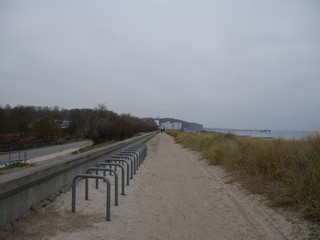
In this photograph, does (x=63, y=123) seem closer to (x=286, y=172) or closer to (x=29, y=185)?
(x=286, y=172)

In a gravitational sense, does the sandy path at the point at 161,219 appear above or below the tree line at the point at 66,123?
below

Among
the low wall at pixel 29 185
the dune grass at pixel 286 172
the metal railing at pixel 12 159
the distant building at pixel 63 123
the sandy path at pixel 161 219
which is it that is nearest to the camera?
the low wall at pixel 29 185

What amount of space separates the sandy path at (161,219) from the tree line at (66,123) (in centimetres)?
2278

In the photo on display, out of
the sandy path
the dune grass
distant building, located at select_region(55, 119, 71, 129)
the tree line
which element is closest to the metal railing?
the tree line

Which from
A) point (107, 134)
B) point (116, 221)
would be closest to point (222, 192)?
point (116, 221)

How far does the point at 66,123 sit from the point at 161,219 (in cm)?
8755

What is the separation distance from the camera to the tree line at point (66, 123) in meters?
29.6

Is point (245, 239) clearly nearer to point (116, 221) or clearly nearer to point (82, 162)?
point (116, 221)

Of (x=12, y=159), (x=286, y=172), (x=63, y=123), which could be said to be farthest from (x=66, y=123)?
(x=286, y=172)

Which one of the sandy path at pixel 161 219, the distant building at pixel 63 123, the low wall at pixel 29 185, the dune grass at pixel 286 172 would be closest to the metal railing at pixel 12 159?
the low wall at pixel 29 185

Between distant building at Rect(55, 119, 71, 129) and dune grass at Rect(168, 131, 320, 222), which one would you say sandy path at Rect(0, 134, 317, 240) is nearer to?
dune grass at Rect(168, 131, 320, 222)

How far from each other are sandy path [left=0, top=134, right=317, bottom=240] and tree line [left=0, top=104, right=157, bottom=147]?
22.8 meters

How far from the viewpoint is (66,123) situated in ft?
289

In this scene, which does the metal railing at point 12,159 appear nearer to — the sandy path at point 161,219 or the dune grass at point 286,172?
the sandy path at point 161,219
